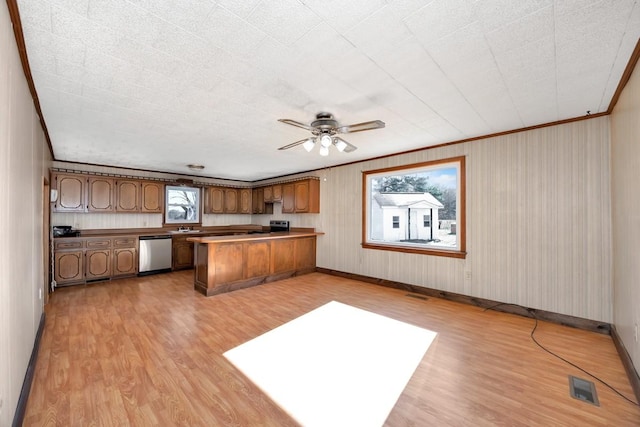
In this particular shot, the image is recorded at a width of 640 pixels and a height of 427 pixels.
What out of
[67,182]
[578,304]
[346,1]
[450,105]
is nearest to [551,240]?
[578,304]

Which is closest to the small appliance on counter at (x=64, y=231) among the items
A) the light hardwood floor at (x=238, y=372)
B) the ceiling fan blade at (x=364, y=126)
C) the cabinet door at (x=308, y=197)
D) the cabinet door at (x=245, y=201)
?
the light hardwood floor at (x=238, y=372)

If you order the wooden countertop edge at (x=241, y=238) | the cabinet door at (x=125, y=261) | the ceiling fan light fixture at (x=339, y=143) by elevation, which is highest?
the ceiling fan light fixture at (x=339, y=143)

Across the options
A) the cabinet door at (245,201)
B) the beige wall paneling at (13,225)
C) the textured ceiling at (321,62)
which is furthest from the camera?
the cabinet door at (245,201)

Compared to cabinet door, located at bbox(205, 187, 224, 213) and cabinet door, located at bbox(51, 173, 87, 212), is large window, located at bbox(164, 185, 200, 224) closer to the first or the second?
cabinet door, located at bbox(205, 187, 224, 213)

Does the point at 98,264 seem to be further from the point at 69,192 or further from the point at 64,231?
the point at 69,192

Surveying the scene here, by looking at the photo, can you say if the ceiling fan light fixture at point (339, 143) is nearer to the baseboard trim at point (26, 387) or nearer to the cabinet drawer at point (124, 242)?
the baseboard trim at point (26, 387)

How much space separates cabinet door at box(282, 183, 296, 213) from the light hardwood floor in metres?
2.90

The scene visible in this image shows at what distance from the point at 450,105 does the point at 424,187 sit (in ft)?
6.77

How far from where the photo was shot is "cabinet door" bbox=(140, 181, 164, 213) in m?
6.05

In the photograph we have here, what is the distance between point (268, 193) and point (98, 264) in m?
3.92

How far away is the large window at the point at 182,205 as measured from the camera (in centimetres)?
655

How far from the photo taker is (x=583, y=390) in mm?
2004

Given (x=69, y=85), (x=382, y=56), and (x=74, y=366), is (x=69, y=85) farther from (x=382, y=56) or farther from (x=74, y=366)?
(x=382, y=56)

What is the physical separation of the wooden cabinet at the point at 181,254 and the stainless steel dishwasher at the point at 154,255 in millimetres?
117
